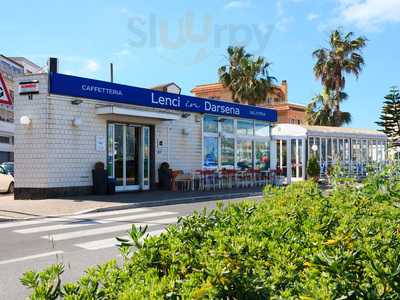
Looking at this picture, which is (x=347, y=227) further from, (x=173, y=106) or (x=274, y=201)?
(x=173, y=106)

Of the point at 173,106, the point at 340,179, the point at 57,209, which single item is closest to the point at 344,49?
the point at 173,106

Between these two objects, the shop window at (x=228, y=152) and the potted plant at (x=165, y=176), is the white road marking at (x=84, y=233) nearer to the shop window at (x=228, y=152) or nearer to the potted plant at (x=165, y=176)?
the potted plant at (x=165, y=176)

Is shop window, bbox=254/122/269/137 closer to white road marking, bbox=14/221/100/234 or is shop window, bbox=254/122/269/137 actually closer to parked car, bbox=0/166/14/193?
parked car, bbox=0/166/14/193

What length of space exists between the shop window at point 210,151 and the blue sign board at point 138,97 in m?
1.31

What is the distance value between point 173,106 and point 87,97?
456cm

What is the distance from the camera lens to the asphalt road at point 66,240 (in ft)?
→ 19.9

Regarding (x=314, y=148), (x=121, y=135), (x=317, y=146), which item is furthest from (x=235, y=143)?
(x=121, y=135)

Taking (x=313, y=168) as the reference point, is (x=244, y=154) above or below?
above

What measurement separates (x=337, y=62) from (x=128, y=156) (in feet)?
85.2

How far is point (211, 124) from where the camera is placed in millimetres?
22516

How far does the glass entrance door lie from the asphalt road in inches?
191

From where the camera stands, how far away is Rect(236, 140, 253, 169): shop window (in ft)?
77.7

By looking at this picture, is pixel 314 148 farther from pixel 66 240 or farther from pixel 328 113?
pixel 66 240

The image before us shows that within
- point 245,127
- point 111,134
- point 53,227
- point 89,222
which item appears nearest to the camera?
point 53,227
